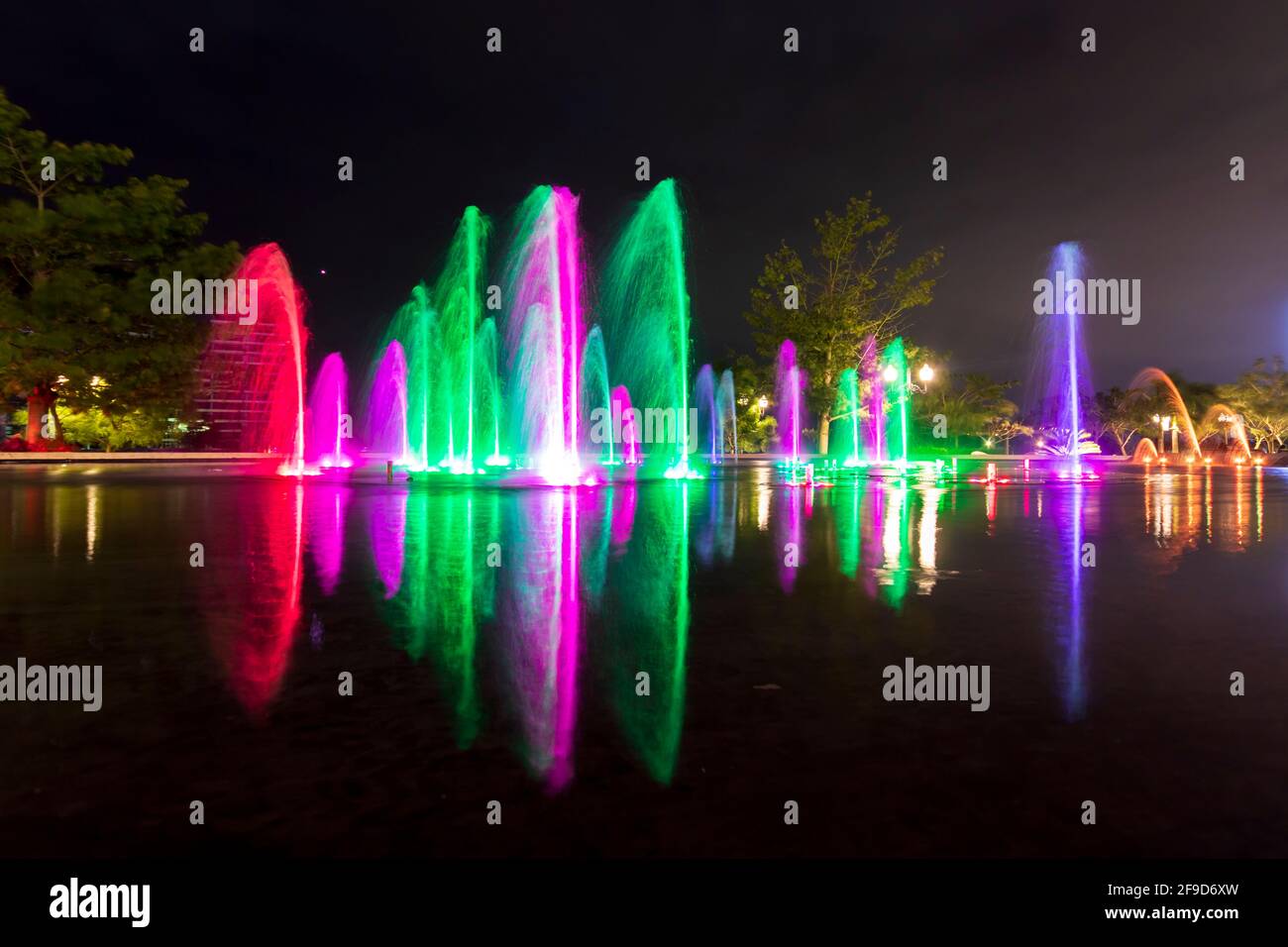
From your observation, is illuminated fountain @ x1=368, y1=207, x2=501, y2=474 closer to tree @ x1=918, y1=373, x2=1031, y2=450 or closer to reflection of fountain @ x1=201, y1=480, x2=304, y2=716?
reflection of fountain @ x1=201, y1=480, x2=304, y2=716

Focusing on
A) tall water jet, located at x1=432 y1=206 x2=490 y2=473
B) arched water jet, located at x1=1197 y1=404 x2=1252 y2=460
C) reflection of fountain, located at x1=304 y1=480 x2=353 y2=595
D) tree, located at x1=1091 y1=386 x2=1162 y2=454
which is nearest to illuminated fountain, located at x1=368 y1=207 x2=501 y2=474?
tall water jet, located at x1=432 y1=206 x2=490 y2=473

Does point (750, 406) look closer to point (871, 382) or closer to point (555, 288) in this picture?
point (871, 382)

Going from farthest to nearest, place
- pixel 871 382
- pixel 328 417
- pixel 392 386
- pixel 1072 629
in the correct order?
1. pixel 328 417
2. pixel 871 382
3. pixel 392 386
4. pixel 1072 629

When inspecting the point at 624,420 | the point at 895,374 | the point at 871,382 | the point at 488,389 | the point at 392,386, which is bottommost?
the point at 624,420

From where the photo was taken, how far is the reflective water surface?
3.06 m

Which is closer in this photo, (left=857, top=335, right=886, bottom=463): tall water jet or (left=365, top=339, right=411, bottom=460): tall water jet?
(left=365, top=339, right=411, bottom=460): tall water jet

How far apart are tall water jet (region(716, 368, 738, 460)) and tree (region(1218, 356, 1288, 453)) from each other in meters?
42.3

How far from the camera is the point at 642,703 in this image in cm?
445

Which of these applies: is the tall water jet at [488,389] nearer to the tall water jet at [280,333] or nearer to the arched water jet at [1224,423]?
the tall water jet at [280,333]

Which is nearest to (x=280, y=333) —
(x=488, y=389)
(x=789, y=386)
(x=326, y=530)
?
(x=488, y=389)

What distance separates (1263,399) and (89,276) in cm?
8318

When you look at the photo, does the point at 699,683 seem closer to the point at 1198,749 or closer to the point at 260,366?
the point at 1198,749
